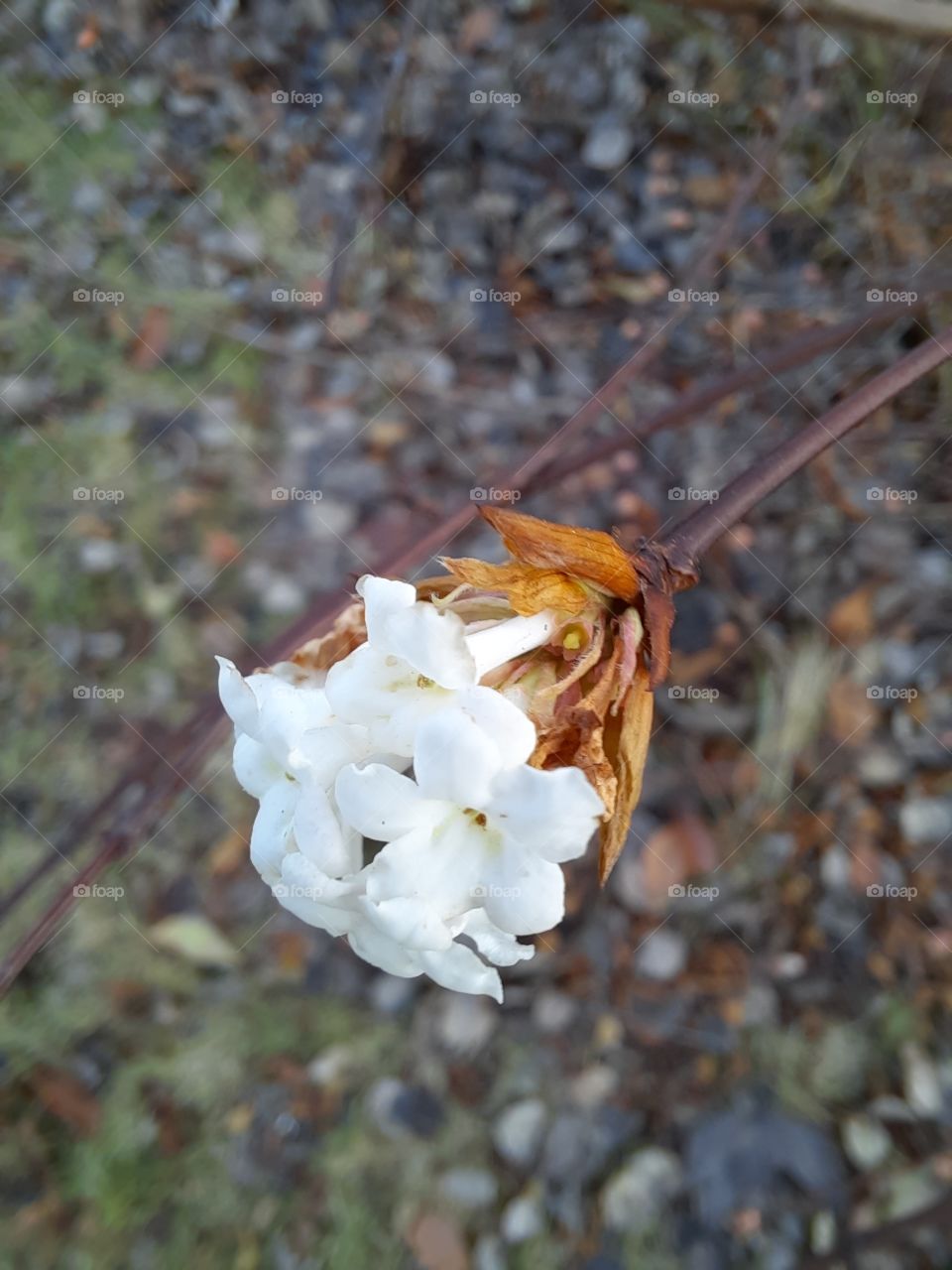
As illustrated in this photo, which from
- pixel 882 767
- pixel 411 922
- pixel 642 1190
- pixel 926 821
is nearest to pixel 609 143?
pixel 882 767

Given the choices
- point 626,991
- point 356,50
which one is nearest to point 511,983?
point 626,991

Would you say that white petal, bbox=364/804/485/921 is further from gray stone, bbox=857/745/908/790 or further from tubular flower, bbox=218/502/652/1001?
gray stone, bbox=857/745/908/790

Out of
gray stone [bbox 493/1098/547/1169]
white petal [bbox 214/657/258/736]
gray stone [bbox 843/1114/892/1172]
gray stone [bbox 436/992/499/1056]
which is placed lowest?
gray stone [bbox 493/1098/547/1169]

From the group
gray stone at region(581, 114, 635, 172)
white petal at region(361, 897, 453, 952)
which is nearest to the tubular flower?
white petal at region(361, 897, 453, 952)

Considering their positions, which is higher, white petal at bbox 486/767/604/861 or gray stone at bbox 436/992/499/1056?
white petal at bbox 486/767/604/861

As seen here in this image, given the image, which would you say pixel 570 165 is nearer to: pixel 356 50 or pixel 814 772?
pixel 356 50

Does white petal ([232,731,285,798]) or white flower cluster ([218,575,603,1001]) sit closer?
white flower cluster ([218,575,603,1001])
